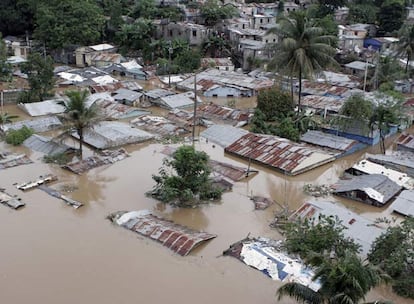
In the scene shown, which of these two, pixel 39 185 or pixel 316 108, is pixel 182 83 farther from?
pixel 39 185

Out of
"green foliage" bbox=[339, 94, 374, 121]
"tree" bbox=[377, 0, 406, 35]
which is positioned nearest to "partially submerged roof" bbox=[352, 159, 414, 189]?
"green foliage" bbox=[339, 94, 374, 121]

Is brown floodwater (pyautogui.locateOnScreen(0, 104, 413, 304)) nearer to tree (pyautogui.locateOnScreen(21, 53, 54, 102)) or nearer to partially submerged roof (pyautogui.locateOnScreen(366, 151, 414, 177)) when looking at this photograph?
partially submerged roof (pyautogui.locateOnScreen(366, 151, 414, 177))

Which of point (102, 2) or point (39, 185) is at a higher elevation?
point (102, 2)

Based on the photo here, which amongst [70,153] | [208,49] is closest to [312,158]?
[70,153]

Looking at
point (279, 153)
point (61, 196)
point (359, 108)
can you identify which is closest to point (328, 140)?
point (359, 108)

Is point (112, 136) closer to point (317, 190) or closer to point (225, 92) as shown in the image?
point (317, 190)

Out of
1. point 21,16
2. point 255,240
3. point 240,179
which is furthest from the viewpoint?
point 21,16

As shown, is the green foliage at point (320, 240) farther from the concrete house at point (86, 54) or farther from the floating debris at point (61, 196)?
the concrete house at point (86, 54)
